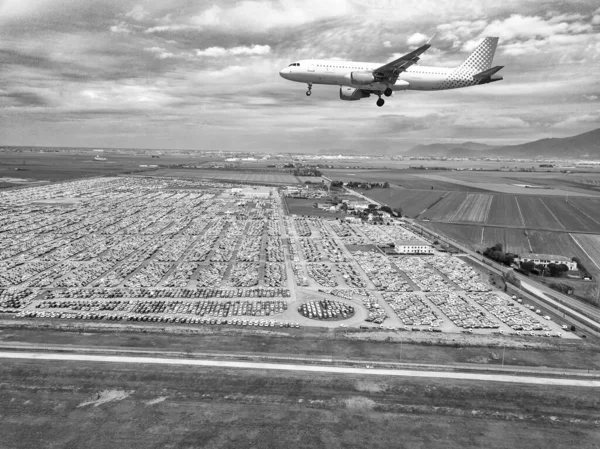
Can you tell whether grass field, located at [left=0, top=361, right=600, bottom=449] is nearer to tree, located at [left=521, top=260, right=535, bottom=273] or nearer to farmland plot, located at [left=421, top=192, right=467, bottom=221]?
tree, located at [left=521, top=260, right=535, bottom=273]

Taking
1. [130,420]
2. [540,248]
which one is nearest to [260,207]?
[540,248]

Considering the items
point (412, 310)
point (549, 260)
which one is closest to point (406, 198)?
point (549, 260)

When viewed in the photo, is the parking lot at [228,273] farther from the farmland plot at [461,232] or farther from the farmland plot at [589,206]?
the farmland plot at [589,206]

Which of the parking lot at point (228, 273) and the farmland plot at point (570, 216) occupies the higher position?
the farmland plot at point (570, 216)

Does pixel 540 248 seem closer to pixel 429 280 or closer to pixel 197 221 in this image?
pixel 429 280

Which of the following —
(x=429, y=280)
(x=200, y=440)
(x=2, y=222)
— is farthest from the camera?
(x=2, y=222)

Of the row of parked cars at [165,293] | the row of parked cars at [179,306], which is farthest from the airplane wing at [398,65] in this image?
the row of parked cars at [165,293]
